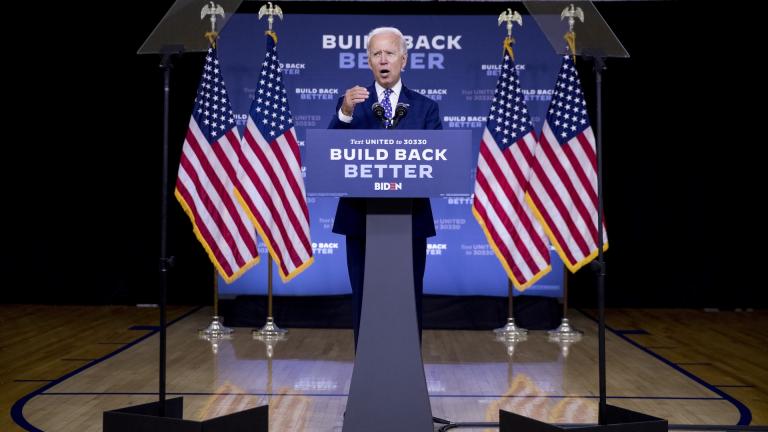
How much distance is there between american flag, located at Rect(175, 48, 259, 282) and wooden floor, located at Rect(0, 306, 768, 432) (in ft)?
2.25

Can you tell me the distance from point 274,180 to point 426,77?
1890 mm

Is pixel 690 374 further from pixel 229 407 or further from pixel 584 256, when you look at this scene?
pixel 229 407

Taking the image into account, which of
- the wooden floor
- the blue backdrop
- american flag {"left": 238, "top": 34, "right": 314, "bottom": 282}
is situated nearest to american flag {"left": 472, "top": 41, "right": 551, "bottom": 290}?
the wooden floor

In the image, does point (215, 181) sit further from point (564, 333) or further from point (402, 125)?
point (402, 125)

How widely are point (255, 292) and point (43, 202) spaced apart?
2446mm

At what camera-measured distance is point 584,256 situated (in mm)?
5922

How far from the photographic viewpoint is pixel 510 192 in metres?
5.95

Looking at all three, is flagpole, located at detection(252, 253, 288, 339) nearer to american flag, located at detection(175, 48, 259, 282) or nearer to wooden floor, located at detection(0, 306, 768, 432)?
wooden floor, located at detection(0, 306, 768, 432)

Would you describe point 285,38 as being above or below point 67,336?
above

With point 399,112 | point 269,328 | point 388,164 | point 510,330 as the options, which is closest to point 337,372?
point 269,328

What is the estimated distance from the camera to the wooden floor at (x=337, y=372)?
374 centimetres

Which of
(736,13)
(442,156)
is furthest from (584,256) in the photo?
(442,156)

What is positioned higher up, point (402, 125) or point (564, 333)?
point (402, 125)

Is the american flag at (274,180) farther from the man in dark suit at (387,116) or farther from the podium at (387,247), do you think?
the podium at (387,247)
